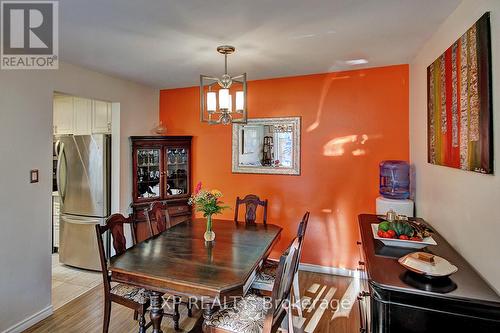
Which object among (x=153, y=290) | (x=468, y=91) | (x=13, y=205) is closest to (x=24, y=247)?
(x=13, y=205)

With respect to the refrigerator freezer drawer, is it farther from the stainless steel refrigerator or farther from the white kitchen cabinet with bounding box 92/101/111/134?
the white kitchen cabinet with bounding box 92/101/111/134

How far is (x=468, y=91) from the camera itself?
1.61 meters

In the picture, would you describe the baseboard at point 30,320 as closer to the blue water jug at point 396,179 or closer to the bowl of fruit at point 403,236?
the bowl of fruit at point 403,236

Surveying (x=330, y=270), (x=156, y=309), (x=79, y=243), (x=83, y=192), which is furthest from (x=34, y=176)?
(x=330, y=270)

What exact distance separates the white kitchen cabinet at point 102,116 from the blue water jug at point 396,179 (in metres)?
3.60

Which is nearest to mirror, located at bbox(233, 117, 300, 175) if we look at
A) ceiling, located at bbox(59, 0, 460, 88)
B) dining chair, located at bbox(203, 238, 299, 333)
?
ceiling, located at bbox(59, 0, 460, 88)

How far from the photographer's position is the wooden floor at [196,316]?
96.1 inches

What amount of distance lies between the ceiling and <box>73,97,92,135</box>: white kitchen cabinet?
0.81 metres

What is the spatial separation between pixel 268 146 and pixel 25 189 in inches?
106

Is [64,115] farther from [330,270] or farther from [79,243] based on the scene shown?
[330,270]

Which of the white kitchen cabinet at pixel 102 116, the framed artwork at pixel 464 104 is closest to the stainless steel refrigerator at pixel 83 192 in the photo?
the white kitchen cabinet at pixel 102 116

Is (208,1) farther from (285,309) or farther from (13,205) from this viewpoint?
(13,205)

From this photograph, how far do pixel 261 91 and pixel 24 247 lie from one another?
3.14 m

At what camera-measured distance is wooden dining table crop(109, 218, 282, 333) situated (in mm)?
1658
